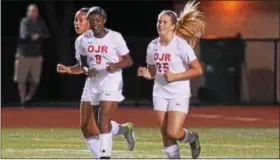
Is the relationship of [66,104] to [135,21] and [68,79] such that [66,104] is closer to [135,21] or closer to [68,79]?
[68,79]

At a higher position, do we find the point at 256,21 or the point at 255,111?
the point at 256,21

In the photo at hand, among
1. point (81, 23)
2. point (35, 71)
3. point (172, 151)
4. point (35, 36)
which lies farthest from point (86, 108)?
point (35, 71)

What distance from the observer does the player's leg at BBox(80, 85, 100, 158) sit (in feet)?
43.4

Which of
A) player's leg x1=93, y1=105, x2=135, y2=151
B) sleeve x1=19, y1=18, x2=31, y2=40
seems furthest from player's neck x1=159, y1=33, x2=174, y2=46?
sleeve x1=19, y1=18, x2=31, y2=40

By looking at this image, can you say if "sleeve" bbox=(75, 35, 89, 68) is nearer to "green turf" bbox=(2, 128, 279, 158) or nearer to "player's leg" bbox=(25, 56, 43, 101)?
"green turf" bbox=(2, 128, 279, 158)

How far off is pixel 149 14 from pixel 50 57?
2.58 m

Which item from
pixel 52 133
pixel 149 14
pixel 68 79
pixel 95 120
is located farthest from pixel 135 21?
pixel 95 120

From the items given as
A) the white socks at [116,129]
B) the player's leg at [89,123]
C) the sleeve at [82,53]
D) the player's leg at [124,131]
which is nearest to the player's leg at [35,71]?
the player's leg at [124,131]

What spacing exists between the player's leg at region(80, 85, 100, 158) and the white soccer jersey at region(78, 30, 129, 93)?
0.63 ft

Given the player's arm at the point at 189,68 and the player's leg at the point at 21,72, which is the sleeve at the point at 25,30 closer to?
the player's leg at the point at 21,72

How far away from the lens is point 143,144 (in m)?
16.8

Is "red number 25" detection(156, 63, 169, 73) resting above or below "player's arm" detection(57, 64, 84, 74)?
above

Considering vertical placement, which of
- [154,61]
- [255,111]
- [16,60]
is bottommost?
[255,111]

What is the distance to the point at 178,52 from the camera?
12172mm
